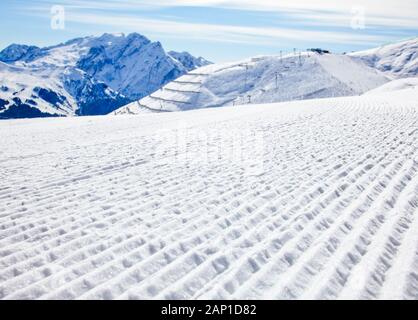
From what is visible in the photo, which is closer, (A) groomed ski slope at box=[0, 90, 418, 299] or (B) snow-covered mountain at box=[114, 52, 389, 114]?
(A) groomed ski slope at box=[0, 90, 418, 299]

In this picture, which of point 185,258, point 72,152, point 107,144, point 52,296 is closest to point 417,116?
point 107,144

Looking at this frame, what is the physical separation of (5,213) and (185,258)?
444cm

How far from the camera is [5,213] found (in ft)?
26.5

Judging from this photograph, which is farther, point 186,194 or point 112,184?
point 112,184

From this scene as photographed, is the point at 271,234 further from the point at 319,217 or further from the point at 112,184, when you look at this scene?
the point at 112,184

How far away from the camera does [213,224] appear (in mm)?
7254

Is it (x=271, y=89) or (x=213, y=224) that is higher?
(x=213, y=224)

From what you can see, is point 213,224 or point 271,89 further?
point 271,89

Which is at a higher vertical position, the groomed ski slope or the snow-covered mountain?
the groomed ski slope

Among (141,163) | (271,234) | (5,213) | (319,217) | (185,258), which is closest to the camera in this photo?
(185,258)

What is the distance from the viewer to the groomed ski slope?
5.30 m

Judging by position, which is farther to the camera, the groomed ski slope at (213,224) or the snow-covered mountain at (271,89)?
the snow-covered mountain at (271,89)

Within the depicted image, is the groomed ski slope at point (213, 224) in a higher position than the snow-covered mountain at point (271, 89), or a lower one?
higher

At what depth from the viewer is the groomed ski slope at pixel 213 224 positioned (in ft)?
17.4
